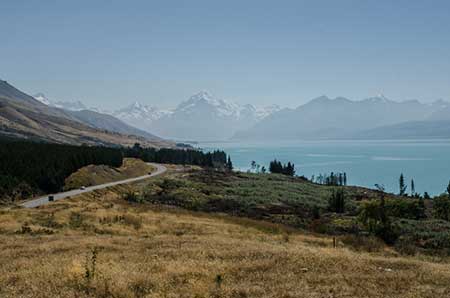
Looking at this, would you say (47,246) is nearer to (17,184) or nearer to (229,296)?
(229,296)

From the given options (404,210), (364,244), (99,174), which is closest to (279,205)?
(404,210)

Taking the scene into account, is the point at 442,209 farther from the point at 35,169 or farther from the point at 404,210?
the point at 35,169

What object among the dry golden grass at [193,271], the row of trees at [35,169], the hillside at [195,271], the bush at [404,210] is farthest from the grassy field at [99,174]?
the bush at [404,210]

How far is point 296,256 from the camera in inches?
866

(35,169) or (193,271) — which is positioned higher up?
(35,169)

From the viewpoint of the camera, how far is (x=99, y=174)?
357 ft

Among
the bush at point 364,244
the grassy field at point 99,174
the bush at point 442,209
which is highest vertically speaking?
the grassy field at point 99,174

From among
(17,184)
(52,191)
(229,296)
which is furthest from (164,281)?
(52,191)

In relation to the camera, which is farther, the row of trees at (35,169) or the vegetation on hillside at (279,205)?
the row of trees at (35,169)

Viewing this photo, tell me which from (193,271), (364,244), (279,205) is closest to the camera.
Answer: (193,271)

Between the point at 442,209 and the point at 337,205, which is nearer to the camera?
the point at 337,205

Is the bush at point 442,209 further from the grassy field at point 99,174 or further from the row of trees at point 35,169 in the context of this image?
the row of trees at point 35,169

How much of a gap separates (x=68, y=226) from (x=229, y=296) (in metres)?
26.2

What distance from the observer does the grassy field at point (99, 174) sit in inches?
3713
